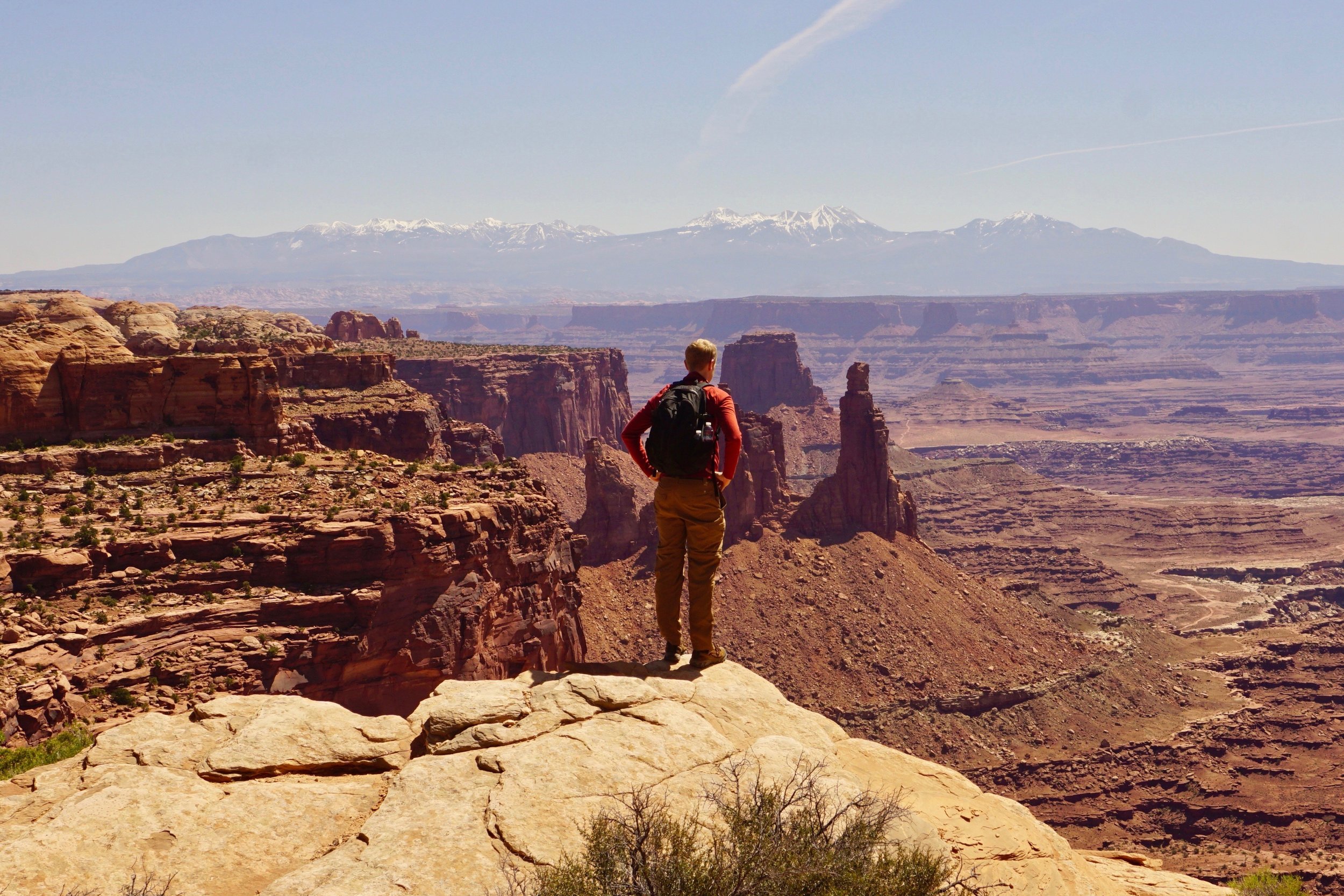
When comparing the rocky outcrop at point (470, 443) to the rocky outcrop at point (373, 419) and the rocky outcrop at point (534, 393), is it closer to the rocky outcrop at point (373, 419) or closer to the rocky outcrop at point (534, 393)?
the rocky outcrop at point (373, 419)

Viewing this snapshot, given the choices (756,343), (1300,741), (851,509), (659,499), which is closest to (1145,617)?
(1300,741)

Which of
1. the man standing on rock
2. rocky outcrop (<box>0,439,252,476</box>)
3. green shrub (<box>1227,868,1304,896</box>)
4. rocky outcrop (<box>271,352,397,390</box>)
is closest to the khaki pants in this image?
the man standing on rock

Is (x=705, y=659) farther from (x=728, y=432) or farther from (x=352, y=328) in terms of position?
(x=352, y=328)

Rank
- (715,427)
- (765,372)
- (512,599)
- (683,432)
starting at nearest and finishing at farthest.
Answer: (683,432)
(715,427)
(512,599)
(765,372)

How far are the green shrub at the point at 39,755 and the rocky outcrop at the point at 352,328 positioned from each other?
10114 cm

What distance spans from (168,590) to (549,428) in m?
99.3

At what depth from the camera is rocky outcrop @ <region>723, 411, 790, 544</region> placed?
78.6 metres

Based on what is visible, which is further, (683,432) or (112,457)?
(112,457)

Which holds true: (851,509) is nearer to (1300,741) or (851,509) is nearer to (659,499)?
(1300,741)

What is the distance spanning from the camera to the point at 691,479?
49.8 feet

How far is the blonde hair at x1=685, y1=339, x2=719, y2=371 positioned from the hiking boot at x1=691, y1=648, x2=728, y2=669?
158 inches

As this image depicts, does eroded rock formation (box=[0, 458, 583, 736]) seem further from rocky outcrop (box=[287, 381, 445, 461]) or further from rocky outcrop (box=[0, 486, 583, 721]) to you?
rocky outcrop (box=[287, 381, 445, 461])

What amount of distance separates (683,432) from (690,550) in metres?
1.94

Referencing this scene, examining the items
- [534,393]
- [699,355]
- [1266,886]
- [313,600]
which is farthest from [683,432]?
[534,393]
